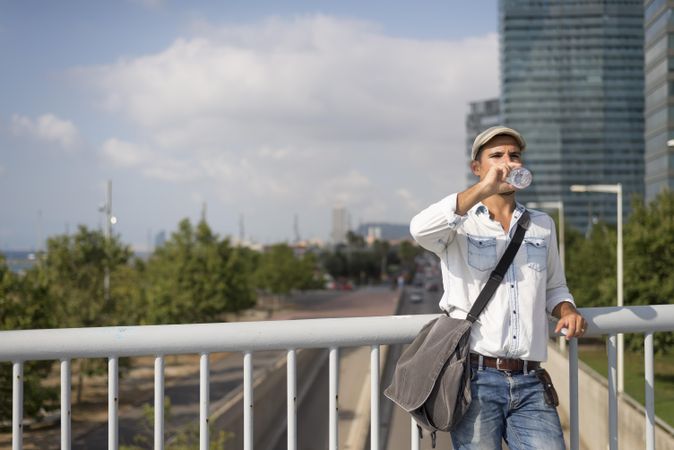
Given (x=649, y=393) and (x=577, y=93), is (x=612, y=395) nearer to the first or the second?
(x=649, y=393)

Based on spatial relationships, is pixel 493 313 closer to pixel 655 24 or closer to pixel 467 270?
pixel 467 270

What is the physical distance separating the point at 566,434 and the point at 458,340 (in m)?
1.01

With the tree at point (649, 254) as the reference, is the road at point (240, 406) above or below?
below

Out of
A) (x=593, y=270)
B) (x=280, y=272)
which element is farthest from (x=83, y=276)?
(x=280, y=272)

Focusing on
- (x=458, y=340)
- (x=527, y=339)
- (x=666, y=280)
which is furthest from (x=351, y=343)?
(x=666, y=280)

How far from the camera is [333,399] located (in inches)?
106

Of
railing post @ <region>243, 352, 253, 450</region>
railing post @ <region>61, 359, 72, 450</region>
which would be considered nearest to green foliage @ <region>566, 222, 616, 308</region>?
railing post @ <region>243, 352, 253, 450</region>

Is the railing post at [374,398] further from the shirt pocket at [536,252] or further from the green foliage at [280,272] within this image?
the green foliage at [280,272]

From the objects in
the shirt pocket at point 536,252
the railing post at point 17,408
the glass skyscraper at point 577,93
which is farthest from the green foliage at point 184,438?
the glass skyscraper at point 577,93

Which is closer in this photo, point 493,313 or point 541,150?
point 493,313

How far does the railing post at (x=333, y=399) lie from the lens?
8.87 feet

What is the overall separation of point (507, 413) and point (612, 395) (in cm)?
58

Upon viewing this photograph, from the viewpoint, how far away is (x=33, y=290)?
19703mm

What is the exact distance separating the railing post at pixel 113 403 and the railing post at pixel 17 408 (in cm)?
34
